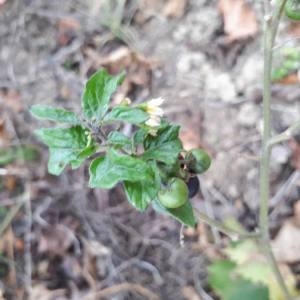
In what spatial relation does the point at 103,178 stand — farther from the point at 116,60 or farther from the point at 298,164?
the point at 116,60

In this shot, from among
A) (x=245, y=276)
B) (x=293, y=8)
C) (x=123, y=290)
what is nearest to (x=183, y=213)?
(x=293, y=8)

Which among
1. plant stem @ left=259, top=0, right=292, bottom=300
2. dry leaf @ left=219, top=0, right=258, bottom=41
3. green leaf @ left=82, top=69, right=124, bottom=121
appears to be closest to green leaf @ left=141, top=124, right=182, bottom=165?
green leaf @ left=82, top=69, right=124, bottom=121

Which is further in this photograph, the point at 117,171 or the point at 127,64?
the point at 127,64

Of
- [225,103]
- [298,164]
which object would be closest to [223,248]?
[298,164]

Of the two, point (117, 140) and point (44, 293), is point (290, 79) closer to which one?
point (44, 293)

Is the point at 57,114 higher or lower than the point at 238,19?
lower

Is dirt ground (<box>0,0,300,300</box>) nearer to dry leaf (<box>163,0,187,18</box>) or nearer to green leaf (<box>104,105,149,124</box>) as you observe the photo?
dry leaf (<box>163,0,187,18</box>)

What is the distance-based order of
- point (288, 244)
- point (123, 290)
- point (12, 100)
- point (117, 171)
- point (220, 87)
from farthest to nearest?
1. point (12, 100)
2. point (220, 87)
3. point (123, 290)
4. point (288, 244)
5. point (117, 171)
